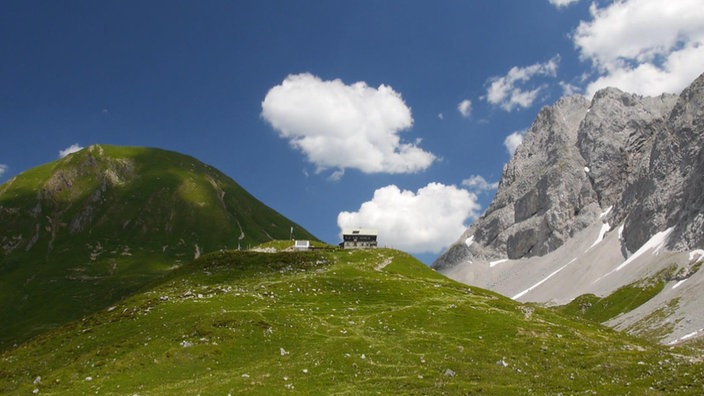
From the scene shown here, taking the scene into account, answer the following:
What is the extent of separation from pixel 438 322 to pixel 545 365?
18073 mm

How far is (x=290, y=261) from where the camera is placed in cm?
9681

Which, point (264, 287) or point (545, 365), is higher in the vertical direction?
point (264, 287)

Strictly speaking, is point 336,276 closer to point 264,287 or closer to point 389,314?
point 264,287

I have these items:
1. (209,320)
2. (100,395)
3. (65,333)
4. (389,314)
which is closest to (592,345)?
(389,314)

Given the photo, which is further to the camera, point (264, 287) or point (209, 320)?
point (264, 287)

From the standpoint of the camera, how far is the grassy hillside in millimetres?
35125

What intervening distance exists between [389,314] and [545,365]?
22.5 meters

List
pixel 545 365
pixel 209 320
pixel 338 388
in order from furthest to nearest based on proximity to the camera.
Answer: pixel 209 320
pixel 545 365
pixel 338 388

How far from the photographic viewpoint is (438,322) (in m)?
57.6

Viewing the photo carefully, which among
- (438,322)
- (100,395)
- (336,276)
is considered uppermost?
(336,276)

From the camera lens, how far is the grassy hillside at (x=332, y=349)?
115 ft

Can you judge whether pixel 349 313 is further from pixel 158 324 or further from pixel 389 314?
pixel 158 324

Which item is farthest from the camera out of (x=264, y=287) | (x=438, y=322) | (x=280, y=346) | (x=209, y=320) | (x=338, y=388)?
(x=264, y=287)

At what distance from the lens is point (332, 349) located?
4503 cm
